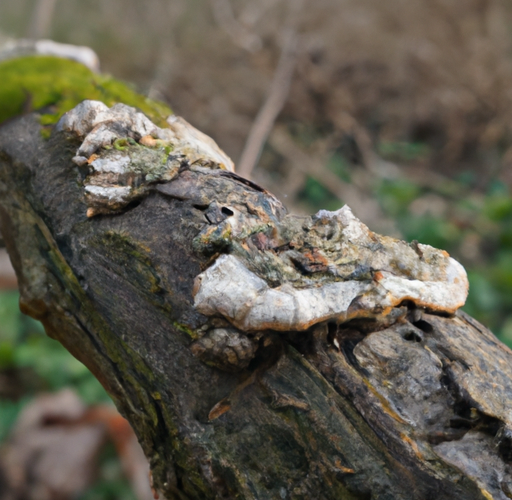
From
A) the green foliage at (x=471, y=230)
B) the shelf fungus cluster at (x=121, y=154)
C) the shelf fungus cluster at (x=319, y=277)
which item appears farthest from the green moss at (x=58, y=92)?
the green foliage at (x=471, y=230)

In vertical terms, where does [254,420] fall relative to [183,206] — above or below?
below

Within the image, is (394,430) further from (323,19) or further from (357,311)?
(323,19)

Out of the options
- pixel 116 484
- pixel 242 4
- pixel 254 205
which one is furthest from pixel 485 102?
pixel 254 205

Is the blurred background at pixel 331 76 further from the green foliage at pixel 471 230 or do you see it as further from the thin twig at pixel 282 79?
the green foliage at pixel 471 230

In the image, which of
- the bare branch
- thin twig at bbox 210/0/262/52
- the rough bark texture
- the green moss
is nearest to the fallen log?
the rough bark texture

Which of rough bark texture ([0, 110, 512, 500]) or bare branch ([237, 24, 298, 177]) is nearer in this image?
rough bark texture ([0, 110, 512, 500])

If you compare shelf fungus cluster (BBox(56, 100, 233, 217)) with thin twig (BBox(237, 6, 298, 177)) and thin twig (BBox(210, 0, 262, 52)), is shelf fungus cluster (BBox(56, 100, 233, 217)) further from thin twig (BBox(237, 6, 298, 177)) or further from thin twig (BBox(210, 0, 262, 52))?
thin twig (BBox(210, 0, 262, 52))
